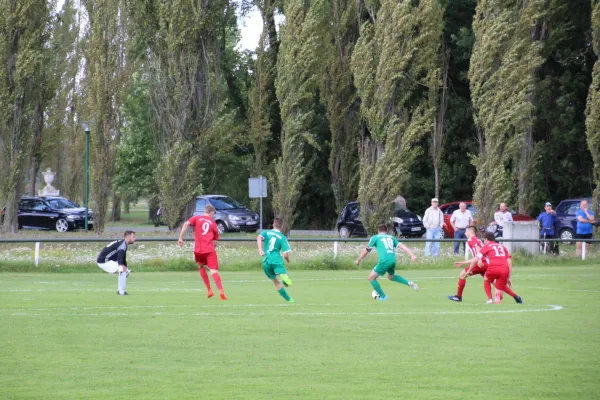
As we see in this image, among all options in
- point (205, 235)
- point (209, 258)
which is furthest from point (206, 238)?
point (209, 258)

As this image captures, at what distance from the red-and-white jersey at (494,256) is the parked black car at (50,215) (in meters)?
37.0

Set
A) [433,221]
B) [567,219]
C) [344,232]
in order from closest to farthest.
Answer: [433,221], [567,219], [344,232]

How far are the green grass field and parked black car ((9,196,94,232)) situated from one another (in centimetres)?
3160

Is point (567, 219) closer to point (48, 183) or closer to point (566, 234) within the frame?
point (566, 234)

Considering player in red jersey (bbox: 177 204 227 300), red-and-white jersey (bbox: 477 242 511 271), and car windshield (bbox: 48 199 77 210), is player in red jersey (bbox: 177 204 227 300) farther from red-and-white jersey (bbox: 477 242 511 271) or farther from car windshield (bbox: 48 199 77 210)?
car windshield (bbox: 48 199 77 210)

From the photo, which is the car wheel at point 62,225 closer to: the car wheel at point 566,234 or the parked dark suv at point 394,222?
the parked dark suv at point 394,222

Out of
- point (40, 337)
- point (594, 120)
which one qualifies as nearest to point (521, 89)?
point (594, 120)

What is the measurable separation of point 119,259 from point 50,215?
34.5 meters

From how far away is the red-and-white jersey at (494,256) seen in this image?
19.5 metres

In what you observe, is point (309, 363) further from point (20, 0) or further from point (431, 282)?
point (20, 0)

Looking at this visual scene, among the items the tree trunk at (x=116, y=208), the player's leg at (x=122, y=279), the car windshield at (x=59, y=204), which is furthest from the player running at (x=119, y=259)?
the tree trunk at (x=116, y=208)

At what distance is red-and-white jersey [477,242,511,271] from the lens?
1945 centimetres

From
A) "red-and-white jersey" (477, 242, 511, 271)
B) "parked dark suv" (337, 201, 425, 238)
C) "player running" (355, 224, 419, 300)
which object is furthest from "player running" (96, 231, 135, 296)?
"parked dark suv" (337, 201, 425, 238)

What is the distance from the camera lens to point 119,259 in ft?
70.6
